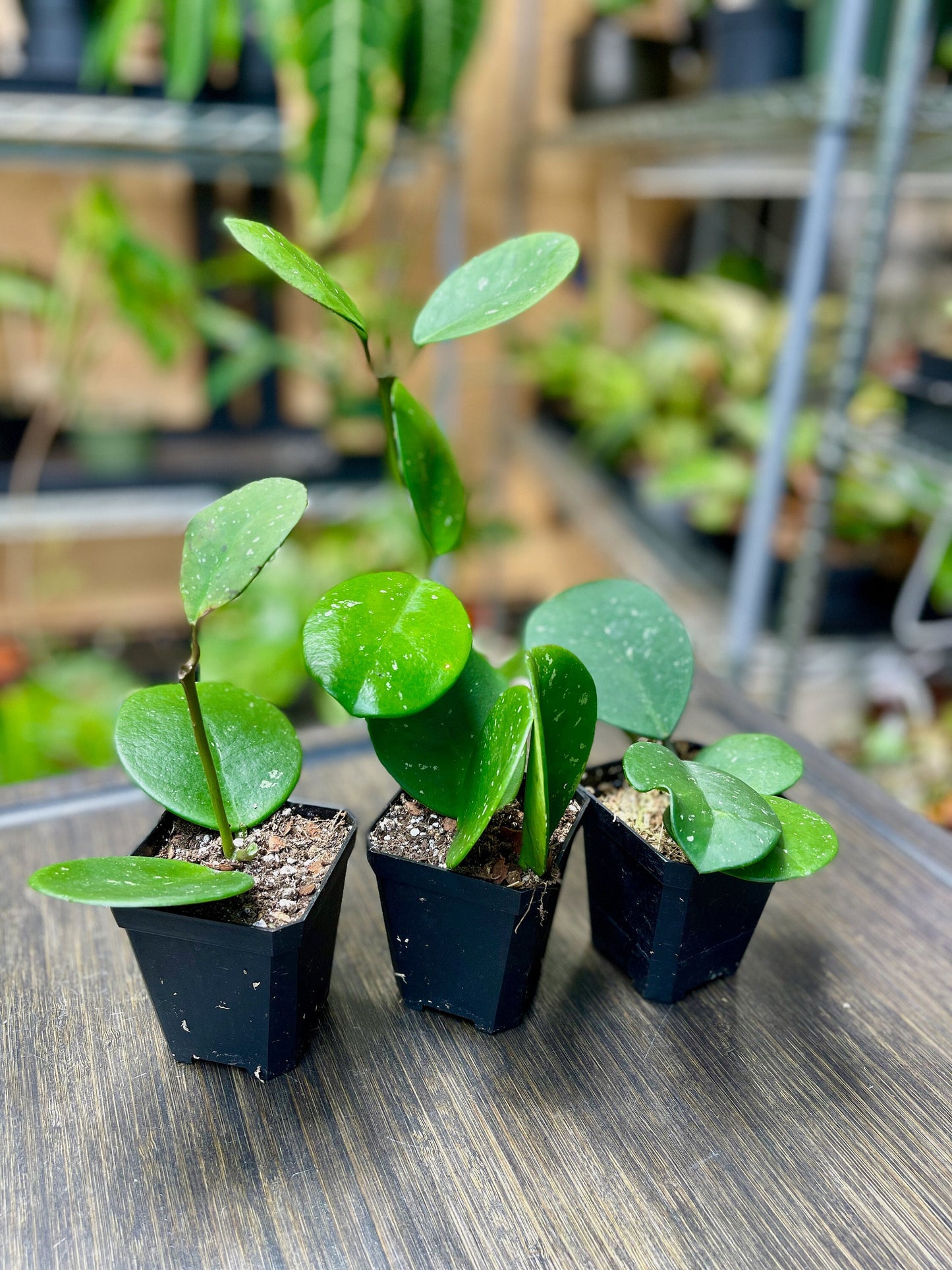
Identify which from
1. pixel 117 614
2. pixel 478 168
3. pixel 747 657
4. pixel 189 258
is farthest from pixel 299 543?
pixel 747 657

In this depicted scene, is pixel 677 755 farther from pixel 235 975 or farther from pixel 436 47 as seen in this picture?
pixel 436 47

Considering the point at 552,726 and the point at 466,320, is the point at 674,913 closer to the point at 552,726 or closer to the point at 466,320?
the point at 552,726

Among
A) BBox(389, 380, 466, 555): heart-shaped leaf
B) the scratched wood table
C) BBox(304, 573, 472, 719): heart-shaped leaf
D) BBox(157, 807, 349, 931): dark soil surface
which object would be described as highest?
BBox(389, 380, 466, 555): heart-shaped leaf

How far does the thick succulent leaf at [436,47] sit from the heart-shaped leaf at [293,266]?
116cm

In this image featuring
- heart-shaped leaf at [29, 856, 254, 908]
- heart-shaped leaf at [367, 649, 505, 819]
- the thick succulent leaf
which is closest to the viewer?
heart-shaped leaf at [29, 856, 254, 908]

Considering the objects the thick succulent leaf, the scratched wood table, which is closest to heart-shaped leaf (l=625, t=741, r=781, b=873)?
the scratched wood table

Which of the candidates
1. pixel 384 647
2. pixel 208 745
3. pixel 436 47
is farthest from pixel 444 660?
Answer: pixel 436 47

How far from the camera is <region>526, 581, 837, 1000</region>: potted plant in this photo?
406 mm

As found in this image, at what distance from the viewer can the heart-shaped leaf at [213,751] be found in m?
0.43

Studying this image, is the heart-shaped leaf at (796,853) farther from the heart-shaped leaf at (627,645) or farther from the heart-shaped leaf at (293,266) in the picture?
the heart-shaped leaf at (293,266)

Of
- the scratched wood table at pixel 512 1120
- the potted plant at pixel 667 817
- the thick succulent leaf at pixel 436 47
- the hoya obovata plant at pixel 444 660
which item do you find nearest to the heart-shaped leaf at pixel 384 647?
the hoya obovata plant at pixel 444 660

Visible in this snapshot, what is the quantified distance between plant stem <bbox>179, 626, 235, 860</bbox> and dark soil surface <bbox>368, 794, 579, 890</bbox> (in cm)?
7

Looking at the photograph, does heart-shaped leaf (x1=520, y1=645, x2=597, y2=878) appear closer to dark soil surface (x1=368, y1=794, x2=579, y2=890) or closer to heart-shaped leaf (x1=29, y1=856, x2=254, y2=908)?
dark soil surface (x1=368, y1=794, x2=579, y2=890)

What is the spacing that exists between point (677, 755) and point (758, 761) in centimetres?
4
